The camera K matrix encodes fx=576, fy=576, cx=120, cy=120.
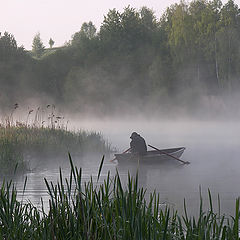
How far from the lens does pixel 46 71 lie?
51625 mm

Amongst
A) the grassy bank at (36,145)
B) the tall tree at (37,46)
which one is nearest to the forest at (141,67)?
the grassy bank at (36,145)

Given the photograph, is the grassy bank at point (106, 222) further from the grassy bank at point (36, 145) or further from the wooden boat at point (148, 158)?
the wooden boat at point (148, 158)

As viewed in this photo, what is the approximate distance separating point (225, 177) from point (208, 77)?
3613cm

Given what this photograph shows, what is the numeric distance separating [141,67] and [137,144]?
3604cm

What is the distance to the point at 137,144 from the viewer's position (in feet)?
56.7

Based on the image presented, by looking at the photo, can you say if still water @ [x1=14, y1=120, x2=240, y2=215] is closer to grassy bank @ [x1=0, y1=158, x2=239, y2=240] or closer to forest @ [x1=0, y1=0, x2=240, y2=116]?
grassy bank @ [x1=0, y1=158, x2=239, y2=240]

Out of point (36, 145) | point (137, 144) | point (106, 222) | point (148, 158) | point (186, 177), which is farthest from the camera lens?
point (36, 145)

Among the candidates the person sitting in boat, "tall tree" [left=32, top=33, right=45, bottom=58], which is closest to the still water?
the person sitting in boat

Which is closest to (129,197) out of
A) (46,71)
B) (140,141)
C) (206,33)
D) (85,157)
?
(140,141)

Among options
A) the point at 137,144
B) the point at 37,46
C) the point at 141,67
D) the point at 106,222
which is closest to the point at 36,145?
the point at 137,144

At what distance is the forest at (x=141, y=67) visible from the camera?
154ft

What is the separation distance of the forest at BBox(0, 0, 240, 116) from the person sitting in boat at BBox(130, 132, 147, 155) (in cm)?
2686

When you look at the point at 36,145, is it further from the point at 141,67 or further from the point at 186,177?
the point at 141,67

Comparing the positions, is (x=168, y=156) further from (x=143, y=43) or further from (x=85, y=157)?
(x=143, y=43)
